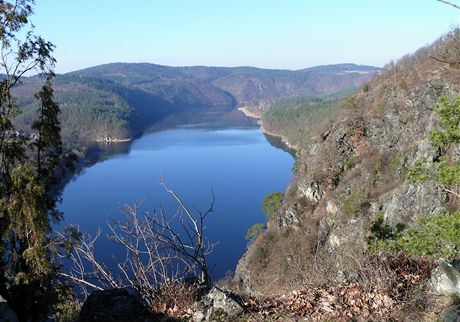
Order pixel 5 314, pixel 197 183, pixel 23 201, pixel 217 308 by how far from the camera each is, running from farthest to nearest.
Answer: pixel 197 183 → pixel 23 201 → pixel 5 314 → pixel 217 308

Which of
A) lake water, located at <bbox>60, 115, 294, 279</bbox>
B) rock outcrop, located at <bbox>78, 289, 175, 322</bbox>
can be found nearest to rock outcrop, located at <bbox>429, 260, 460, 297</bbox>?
rock outcrop, located at <bbox>78, 289, 175, 322</bbox>

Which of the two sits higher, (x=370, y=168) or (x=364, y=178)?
(x=370, y=168)

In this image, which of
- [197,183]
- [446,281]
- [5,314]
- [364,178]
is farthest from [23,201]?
[197,183]

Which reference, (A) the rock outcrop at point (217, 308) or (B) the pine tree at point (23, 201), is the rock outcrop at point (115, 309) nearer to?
(A) the rock outcrop at point (217, 308)

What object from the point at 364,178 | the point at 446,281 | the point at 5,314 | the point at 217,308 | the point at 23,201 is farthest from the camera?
the point at 364,178

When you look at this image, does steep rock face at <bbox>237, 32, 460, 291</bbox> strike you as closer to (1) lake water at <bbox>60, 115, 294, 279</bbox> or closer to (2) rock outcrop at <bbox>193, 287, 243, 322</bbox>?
(1) lake water at <bbox>60, 115, 294, 279</bbox>

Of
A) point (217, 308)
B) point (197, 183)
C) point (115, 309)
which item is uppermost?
point (217, 308)

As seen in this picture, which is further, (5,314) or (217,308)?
(5,314)

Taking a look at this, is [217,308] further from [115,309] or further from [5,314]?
[5,314]
